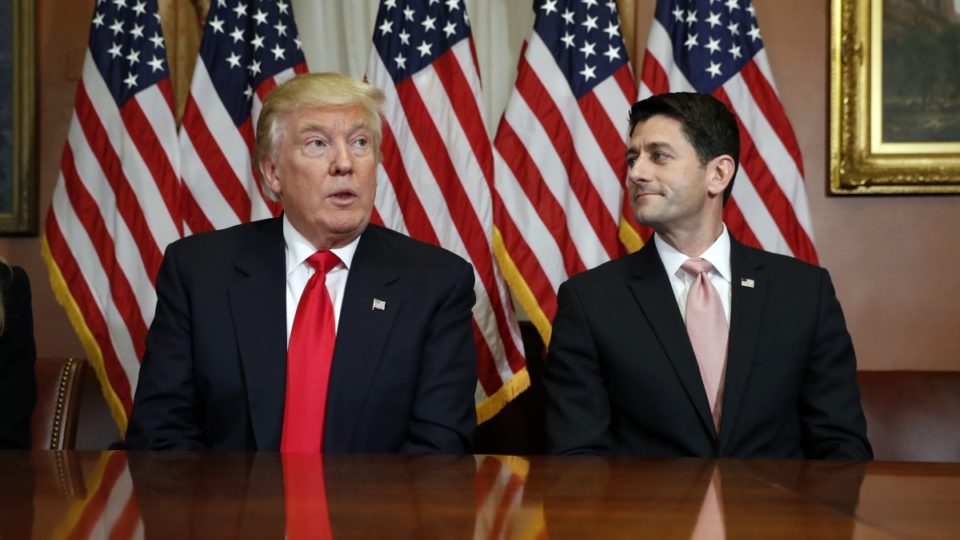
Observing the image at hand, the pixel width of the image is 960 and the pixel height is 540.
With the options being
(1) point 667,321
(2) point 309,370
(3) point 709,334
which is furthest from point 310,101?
(3) point 709,334

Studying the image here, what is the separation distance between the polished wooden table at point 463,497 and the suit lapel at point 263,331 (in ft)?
2.16

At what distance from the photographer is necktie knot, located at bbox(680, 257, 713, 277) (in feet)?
9.09

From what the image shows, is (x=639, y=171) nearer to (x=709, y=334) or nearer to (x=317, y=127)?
(x=709, y=334)

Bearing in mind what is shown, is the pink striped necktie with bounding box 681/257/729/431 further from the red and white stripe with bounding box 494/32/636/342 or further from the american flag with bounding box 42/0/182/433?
the american flag with bounding box 42/0/182/433

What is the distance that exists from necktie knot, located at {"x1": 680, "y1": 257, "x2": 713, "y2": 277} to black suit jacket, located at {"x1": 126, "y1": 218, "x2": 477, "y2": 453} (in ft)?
2.00

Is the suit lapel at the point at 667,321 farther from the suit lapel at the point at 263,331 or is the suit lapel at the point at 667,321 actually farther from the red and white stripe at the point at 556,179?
the suit lapel at the point at 263,331

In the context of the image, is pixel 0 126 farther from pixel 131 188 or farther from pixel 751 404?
pixel 751 404

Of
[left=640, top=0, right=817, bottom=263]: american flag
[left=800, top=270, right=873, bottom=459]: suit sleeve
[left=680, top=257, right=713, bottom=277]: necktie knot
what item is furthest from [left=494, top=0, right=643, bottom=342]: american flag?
[left=800, top=270, right=873, bottom=459]: suit sleeve

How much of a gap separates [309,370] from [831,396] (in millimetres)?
1314

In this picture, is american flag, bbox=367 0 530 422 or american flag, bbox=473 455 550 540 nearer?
american flag, bbox=473 455 550 540

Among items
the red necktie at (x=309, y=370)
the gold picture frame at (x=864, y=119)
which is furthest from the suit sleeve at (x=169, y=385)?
the gold picture frame at (x=864, y=119)

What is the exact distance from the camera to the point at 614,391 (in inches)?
106

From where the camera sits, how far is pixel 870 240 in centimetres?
398

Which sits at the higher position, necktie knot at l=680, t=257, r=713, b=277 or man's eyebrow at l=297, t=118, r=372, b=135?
man's eyebrow at l=297, t=118, r=372, b=135
